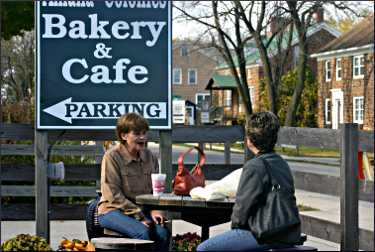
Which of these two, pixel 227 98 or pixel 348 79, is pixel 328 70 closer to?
pixel 348 79

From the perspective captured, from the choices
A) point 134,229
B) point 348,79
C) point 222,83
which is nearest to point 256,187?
point 134,229

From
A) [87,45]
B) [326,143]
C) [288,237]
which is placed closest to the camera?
[288,237]

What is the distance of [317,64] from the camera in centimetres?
6531

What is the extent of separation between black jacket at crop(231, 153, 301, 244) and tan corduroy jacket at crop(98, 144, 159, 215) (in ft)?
4.60

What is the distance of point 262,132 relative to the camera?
18.7 feet

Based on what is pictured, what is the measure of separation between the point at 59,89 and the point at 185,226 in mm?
5068

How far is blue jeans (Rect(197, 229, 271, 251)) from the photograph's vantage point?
5.61 metres

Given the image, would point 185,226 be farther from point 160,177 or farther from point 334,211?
point 160,177

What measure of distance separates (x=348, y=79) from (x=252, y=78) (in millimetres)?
17393

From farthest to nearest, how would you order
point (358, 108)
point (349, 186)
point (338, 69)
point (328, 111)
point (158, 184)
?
point (338, 69)
point (328, 111)
point (358, 108)
point (349, 186)
point (158, 184)

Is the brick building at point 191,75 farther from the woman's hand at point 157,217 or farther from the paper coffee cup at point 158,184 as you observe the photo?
the paper coffee cup at point 158,184

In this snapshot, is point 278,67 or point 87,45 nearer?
point 87,45

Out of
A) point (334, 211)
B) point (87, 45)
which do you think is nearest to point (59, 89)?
point (87, 45)

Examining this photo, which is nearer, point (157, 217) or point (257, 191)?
point (257, 191)
